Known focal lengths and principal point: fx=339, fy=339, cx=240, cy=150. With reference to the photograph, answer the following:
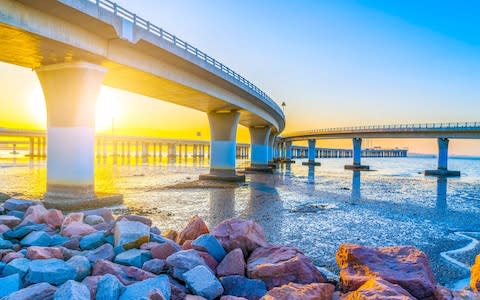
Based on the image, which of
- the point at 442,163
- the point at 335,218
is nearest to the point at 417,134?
the point at 442,163

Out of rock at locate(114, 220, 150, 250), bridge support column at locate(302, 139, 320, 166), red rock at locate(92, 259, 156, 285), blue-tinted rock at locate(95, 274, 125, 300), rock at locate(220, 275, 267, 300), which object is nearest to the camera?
blue-tinted rock at locate(95, 274, 125, 300)

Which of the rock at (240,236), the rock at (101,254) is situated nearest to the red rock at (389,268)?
the rock at (240,236)

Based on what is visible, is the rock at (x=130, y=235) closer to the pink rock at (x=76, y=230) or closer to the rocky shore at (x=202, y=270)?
the rocky shore at (x=202, y=270)

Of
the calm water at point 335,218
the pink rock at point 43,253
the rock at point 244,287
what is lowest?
the calm water at point 335,218

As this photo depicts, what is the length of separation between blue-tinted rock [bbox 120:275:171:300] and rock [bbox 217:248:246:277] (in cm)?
151

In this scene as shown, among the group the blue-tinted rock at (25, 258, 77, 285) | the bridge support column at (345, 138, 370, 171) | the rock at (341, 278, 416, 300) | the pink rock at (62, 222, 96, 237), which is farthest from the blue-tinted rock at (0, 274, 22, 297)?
the bridge support column at (345, 138, 370, 171)

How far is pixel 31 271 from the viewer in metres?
5.79

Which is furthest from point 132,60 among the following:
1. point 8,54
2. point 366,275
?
point 366,275

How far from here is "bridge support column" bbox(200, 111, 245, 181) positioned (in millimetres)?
38875

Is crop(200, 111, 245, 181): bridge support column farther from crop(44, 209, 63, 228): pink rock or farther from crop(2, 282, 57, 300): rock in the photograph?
crop(2, 282, 57, 300): rock

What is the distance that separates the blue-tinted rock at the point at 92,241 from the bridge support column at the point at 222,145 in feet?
96.0

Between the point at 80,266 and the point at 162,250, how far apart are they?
170 cm

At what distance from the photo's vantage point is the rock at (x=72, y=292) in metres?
4.78

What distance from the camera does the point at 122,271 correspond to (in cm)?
625
